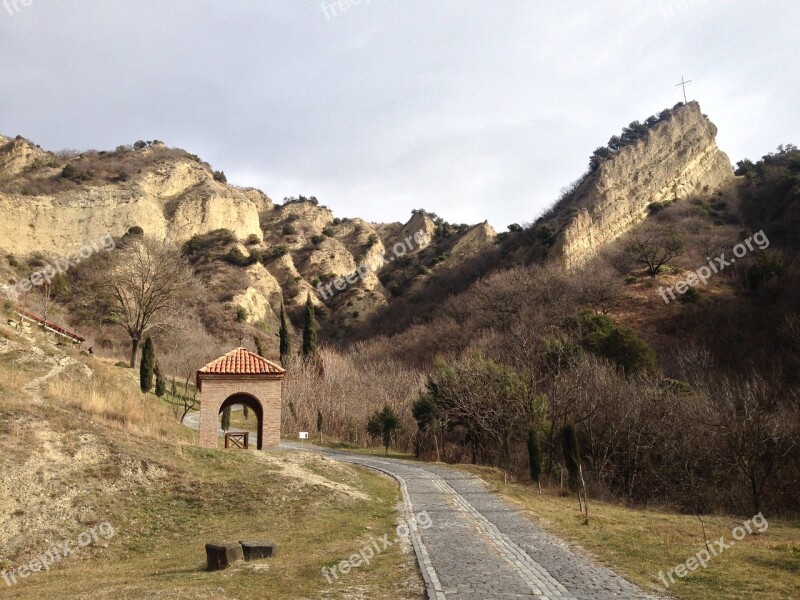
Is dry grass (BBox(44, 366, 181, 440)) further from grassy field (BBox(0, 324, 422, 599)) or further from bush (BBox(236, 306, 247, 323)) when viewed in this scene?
bush (BBox(236, 306, 247, 323))

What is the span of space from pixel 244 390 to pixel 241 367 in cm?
84

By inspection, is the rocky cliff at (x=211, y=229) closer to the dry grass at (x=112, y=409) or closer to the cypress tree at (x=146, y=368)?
the cypress tree at (x=146, y=368)

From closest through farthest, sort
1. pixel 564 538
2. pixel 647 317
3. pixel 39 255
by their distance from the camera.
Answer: pixel 564 538
pixel 647 317
pixel 39 255

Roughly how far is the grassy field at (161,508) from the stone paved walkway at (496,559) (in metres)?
0.49

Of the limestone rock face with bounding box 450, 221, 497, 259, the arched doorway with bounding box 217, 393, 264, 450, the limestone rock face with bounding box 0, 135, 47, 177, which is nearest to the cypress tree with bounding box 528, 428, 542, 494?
the arched doorway with bounding box 217, 393, 264, 450

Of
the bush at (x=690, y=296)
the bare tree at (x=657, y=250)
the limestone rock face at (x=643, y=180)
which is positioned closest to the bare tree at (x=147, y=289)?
the limestone rock face at (x=643, y=180)

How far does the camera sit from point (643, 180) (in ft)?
235

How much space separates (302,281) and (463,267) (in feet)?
69.5

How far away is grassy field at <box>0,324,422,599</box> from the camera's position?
793cm

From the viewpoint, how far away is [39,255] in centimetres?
5625

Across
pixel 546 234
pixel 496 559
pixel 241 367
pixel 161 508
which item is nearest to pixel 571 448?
pixel 496 559

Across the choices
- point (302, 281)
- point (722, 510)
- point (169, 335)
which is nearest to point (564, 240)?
point (302, 281)

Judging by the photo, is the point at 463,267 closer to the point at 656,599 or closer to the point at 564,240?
the point at 564,240

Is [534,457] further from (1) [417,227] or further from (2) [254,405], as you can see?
(1) [417,227]
